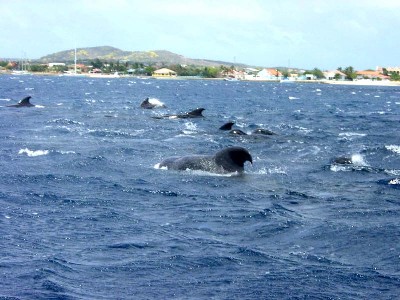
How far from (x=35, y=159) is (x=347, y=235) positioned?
15.3 metres

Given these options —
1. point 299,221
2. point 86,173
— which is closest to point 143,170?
point 86,173

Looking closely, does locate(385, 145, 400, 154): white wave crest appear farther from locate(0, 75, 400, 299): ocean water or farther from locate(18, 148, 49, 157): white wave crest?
locate(18, 148, 49, 157): white wave crest

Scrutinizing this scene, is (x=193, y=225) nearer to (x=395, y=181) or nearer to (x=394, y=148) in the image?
(x=395, y=181)

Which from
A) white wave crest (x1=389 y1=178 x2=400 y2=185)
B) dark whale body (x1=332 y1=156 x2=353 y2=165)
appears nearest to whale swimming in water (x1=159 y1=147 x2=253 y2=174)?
white wave crest (x1=389 y1=178 x2=400 y2=185)

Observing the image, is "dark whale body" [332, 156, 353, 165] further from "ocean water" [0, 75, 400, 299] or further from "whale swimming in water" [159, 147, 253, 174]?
"whale swimming in water" [159, 147, 253, 174]

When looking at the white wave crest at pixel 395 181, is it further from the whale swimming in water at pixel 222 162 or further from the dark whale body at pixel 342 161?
the whale swimming in water at pixel 222 162

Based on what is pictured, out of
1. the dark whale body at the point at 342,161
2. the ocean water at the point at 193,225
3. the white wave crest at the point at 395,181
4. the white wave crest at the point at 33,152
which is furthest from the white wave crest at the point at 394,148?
the white wave crest at the point at 33,152

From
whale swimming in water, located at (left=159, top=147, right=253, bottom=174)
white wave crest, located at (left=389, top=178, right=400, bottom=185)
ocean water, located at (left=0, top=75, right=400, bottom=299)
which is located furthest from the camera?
white wave crest, located at (left=389, top=178, right=400, bottom=185)

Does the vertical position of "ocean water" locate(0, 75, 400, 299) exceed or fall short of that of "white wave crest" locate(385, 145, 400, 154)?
it falls short

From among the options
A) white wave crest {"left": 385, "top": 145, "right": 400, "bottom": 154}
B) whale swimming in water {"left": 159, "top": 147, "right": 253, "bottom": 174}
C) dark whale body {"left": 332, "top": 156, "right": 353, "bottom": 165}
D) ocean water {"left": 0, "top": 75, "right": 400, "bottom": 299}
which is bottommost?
ocean water {"left": 0, "top": 75, "right": 400, "bottom": 299}

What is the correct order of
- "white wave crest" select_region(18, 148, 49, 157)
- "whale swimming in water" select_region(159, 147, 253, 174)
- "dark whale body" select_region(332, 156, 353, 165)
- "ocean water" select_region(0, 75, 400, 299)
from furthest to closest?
"white wave crest" select_region(18, 148, 49, 157), "dark whale body" select_region(332, 156, 353, 165), "whale swimming in water" select_region(159, 147, 253, 174), "ocean water" select_region(0, 75, 400, 299)

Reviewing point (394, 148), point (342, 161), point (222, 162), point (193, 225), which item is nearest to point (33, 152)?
point (222, 162)

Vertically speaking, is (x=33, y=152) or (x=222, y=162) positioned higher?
(x=222, y=162)

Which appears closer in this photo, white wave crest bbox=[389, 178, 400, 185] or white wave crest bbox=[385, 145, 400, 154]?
white wave crest bbox=[389, 178, 400, 185]
